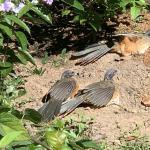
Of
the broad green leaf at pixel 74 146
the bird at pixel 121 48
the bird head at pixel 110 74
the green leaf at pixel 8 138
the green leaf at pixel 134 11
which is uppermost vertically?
the green leaf at pixel 134 11

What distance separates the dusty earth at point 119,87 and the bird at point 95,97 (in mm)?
56

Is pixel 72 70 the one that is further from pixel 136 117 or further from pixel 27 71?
pixel 136 117

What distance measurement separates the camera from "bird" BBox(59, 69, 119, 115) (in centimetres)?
451

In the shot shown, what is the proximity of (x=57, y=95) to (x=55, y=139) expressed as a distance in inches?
132

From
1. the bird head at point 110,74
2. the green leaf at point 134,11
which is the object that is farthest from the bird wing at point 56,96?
the green leaf at point 134,11

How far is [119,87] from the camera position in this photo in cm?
489

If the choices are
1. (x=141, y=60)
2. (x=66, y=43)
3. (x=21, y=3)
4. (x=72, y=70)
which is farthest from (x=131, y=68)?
(x=21, y=3)

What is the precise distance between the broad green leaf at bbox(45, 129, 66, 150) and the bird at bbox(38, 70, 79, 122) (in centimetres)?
300

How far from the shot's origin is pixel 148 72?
507 centimetres

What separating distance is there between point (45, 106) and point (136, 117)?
81 centimetres

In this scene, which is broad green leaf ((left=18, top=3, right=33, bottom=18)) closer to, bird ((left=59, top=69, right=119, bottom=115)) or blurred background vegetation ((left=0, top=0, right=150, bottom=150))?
blurred background vegetation ((left=0, top=0, right=150, bottom=150))

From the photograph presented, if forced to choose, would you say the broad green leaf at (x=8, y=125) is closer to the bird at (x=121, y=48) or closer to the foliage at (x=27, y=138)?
the foliage at (x=27, y=138)

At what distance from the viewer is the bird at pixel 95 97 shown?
14.8ft

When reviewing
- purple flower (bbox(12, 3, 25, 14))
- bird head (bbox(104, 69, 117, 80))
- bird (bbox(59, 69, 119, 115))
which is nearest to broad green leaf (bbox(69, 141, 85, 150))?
purple flower (bbox(12, 3, 25, 14))
